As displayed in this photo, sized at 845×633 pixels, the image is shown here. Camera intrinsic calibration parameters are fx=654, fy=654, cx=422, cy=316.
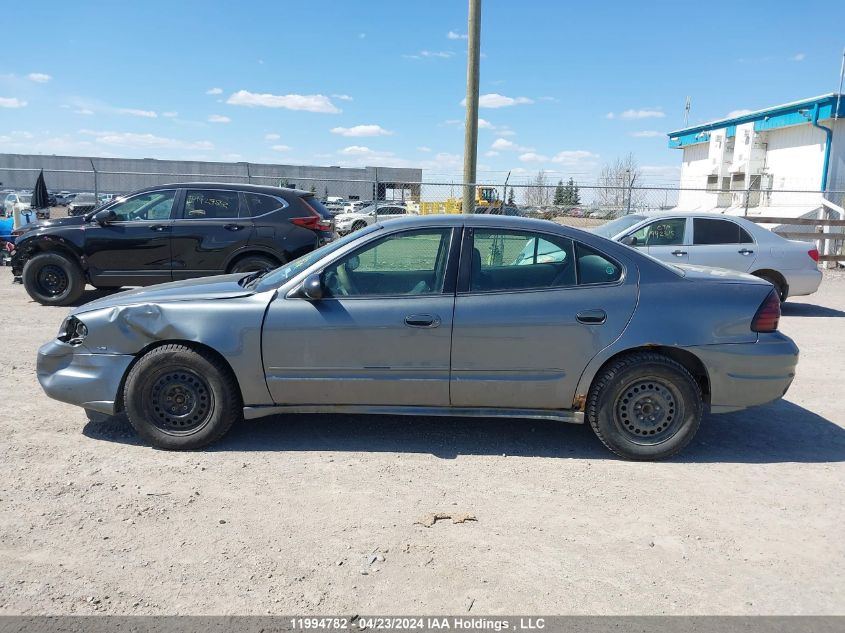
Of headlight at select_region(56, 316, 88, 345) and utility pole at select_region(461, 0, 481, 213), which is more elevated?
utility pole at select_region(461, 0, 481, 213)

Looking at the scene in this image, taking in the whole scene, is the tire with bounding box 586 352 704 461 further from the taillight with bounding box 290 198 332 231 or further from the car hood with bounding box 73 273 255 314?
the taillight with bounding box 290 198 332 231

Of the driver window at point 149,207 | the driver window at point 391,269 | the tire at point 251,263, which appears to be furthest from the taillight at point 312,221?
the driver window at point 391,269

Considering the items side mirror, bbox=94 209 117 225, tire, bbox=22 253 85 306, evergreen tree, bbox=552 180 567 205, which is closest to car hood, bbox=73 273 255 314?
side mirror, bbox=94 209 117 225

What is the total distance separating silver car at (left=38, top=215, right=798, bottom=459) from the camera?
A: 169 inches

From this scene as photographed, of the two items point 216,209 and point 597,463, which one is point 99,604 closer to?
point 597,463

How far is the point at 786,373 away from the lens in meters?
4.41

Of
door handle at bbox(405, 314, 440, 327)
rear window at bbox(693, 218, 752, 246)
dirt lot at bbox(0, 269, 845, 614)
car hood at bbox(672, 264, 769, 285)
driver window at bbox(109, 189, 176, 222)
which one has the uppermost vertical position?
driver window at bbox(109, 189, 176, 222)

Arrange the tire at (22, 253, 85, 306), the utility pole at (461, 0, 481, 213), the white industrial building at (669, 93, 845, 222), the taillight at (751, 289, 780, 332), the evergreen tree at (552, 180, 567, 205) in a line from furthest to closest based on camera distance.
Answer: the white industrial building at (669, 93, 845, 222)
the evergreen tree at (552, 180, 567, 205)
the utility pole at (461, 0, 481, 213)
the tire at (22, 253, 85, 306)
the taillight at (751, 289, 780, 332)

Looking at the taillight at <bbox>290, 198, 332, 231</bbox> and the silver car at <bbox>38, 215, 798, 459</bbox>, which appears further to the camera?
the taillight at <bbox>290, 198, 332, 231</bbox>

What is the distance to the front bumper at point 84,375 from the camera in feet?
14.4

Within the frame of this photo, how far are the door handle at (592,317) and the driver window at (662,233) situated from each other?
234 inches

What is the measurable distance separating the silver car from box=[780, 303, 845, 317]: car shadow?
23.5 feet

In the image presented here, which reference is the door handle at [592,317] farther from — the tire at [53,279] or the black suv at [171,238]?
the tire at [53,279]

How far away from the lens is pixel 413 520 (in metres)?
3.56
